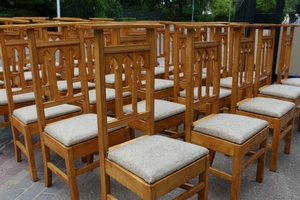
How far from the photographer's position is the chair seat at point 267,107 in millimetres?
2185

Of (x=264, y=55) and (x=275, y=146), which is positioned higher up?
(x=264, y=55)

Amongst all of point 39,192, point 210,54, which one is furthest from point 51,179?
point 210,54

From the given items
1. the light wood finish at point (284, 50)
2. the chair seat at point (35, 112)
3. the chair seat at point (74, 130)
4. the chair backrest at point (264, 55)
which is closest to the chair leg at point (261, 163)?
the chair backrest at point (264, 55)

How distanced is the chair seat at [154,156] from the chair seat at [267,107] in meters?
0.91

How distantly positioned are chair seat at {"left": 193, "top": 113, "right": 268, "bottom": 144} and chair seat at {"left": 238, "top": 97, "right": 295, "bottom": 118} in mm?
291

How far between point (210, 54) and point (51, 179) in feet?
4.58

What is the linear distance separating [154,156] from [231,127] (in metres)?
0.64

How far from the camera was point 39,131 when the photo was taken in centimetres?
199

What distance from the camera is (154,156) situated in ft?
4.59

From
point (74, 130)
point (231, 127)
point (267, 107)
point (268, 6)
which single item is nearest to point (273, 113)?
point (267, 107)

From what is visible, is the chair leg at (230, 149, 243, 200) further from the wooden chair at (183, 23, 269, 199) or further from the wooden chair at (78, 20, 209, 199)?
the wooden chair at (78, 20, 209, 199)

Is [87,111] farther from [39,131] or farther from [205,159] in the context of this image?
[205,159]

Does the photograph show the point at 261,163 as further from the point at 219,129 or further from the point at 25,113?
the point at 25,113

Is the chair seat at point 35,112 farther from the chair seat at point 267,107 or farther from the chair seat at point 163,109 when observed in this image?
the chair seat at point 267,107
